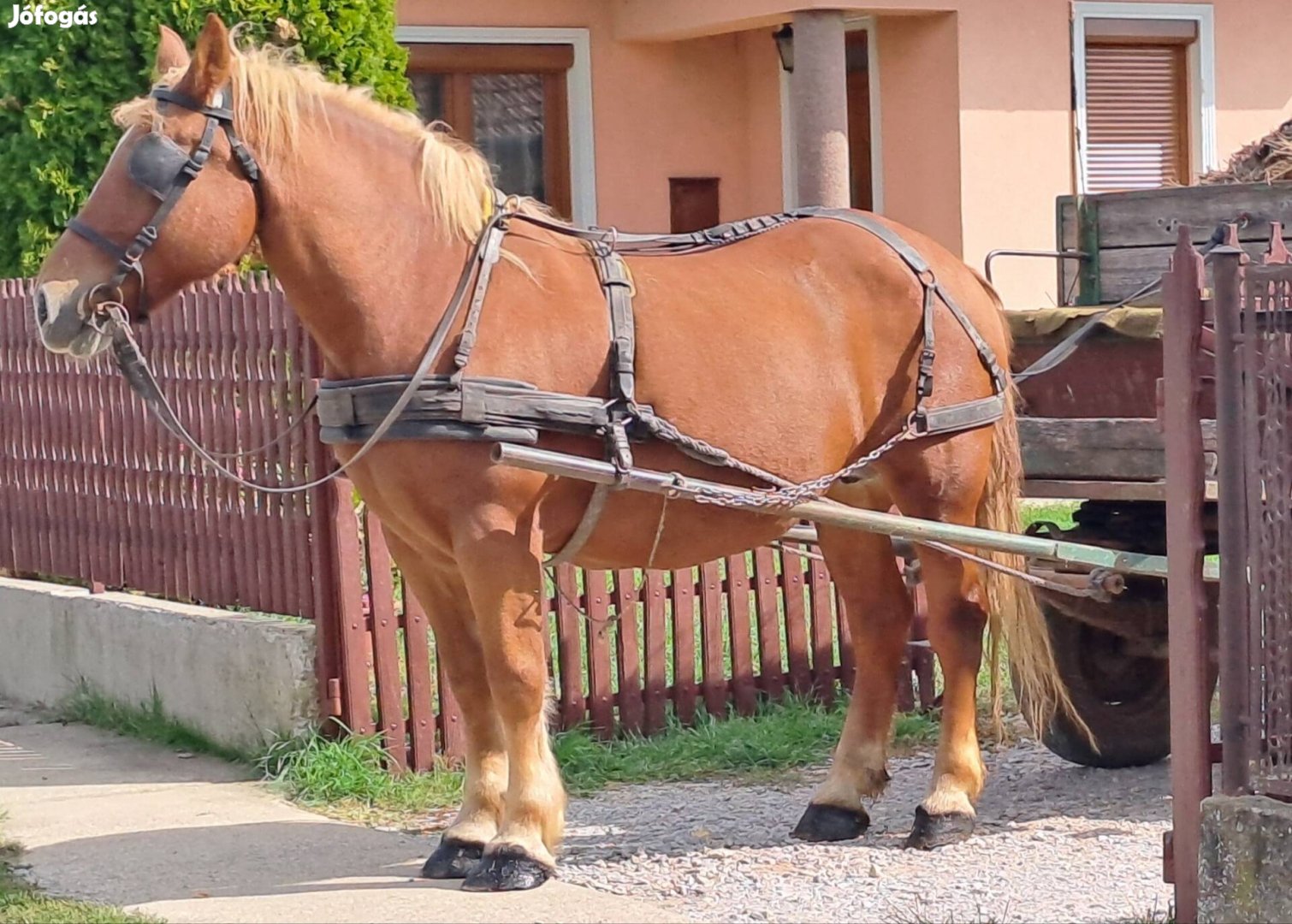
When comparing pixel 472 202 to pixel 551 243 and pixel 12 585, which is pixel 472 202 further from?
pixel 12 585

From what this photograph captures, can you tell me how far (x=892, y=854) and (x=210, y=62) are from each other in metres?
2.94

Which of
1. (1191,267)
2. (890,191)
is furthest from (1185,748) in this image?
(890,191)

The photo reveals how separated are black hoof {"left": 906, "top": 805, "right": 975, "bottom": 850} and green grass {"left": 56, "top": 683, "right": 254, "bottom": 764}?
2.58 metres

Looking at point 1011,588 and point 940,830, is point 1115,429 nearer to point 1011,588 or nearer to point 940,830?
point 1011,588

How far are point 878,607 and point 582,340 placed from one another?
1.53 meters

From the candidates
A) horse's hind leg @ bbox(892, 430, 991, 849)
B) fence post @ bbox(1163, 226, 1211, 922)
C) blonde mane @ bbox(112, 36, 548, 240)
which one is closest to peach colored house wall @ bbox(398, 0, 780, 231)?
horse's hind leg @ bbox(892, 430, 991, 849)

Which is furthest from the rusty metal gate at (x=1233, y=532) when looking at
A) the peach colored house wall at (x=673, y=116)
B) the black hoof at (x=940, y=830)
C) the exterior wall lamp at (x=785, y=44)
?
the peach colored house wall at (x=673, y=116)

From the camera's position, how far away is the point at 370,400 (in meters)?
4.91

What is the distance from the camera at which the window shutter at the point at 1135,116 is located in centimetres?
1313

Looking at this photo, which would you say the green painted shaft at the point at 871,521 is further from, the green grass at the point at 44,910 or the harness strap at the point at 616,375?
the green grass at the point at 44,910

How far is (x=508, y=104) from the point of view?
13.6m

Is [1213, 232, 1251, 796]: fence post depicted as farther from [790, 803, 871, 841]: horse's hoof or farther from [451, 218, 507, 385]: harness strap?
[451, 218, 507, 385]: harness strap

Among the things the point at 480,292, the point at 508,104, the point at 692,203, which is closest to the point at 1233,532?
the point at 480,292

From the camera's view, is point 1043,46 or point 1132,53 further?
point 1132,53
